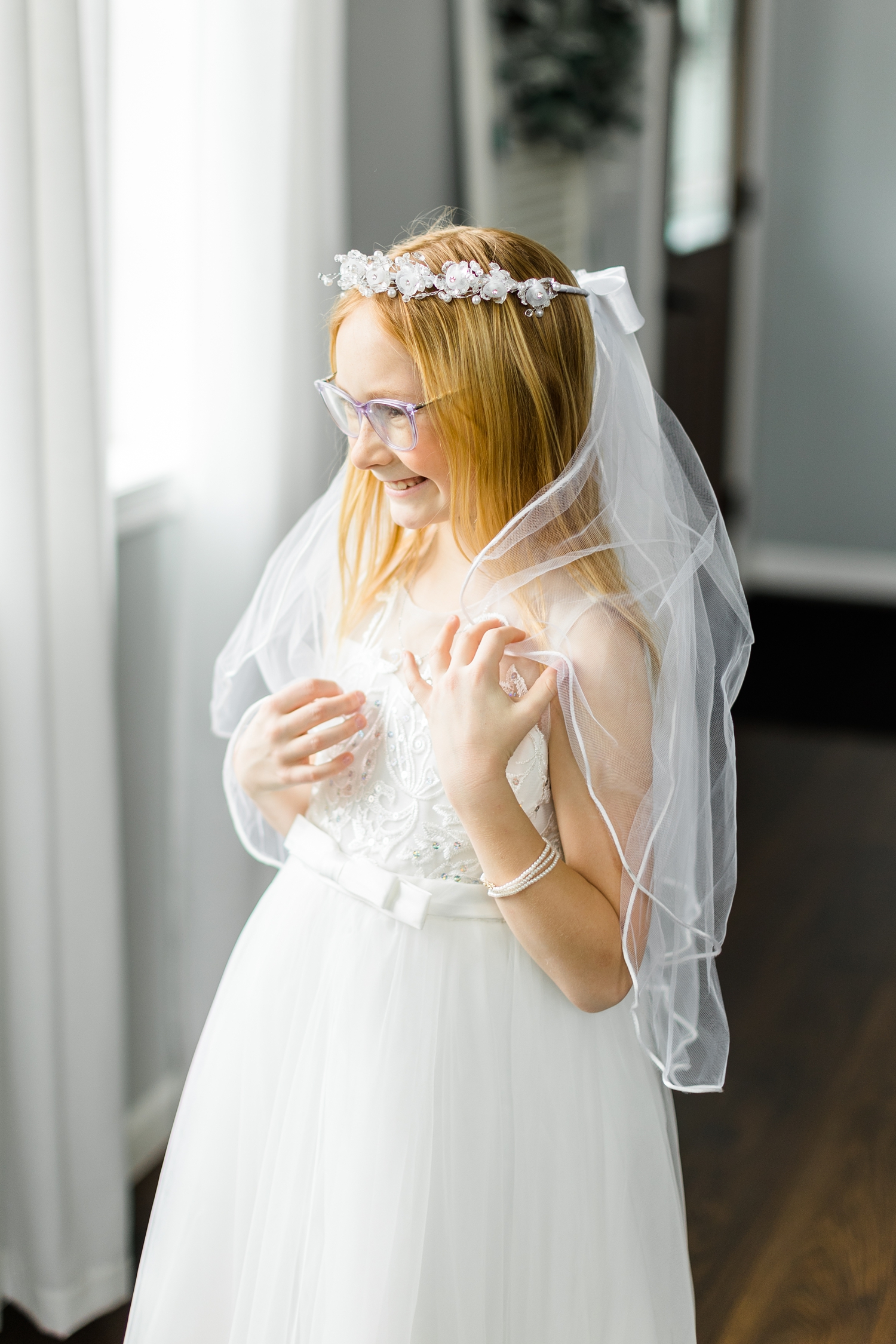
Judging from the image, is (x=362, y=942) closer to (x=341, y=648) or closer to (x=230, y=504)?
(x=341, y=648)

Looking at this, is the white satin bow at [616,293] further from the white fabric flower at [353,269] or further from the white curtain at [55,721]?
the white curtain at [55,721]

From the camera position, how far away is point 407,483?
3.67ft

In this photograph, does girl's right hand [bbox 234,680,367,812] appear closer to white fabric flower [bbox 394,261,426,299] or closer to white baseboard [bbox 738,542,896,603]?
white fabric flower [bbox 394,261,426,299]

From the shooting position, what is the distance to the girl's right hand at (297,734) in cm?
119

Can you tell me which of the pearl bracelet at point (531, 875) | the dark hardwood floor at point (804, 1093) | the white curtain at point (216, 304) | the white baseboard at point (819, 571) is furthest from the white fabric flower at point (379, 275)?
the white baseboard at point (819, 571)

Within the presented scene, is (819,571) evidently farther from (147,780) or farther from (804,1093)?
(147,780)

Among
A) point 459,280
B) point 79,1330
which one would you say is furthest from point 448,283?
point 79,1330

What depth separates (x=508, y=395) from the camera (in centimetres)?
107

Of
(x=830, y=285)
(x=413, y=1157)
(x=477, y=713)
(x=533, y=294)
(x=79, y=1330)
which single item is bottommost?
(x=79, y=1330)

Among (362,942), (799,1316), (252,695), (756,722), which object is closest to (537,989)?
(362,942)

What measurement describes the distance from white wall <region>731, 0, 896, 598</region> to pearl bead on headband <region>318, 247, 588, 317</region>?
159 inches

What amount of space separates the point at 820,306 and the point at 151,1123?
3872 millimetres

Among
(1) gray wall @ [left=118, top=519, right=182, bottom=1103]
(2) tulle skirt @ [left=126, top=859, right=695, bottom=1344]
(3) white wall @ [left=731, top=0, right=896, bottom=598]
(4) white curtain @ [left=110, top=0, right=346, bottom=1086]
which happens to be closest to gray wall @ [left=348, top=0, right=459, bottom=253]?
(4) white curtain @ [left=110, top=0, right=346, bottom=1086]

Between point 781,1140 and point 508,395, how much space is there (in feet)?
5.41
